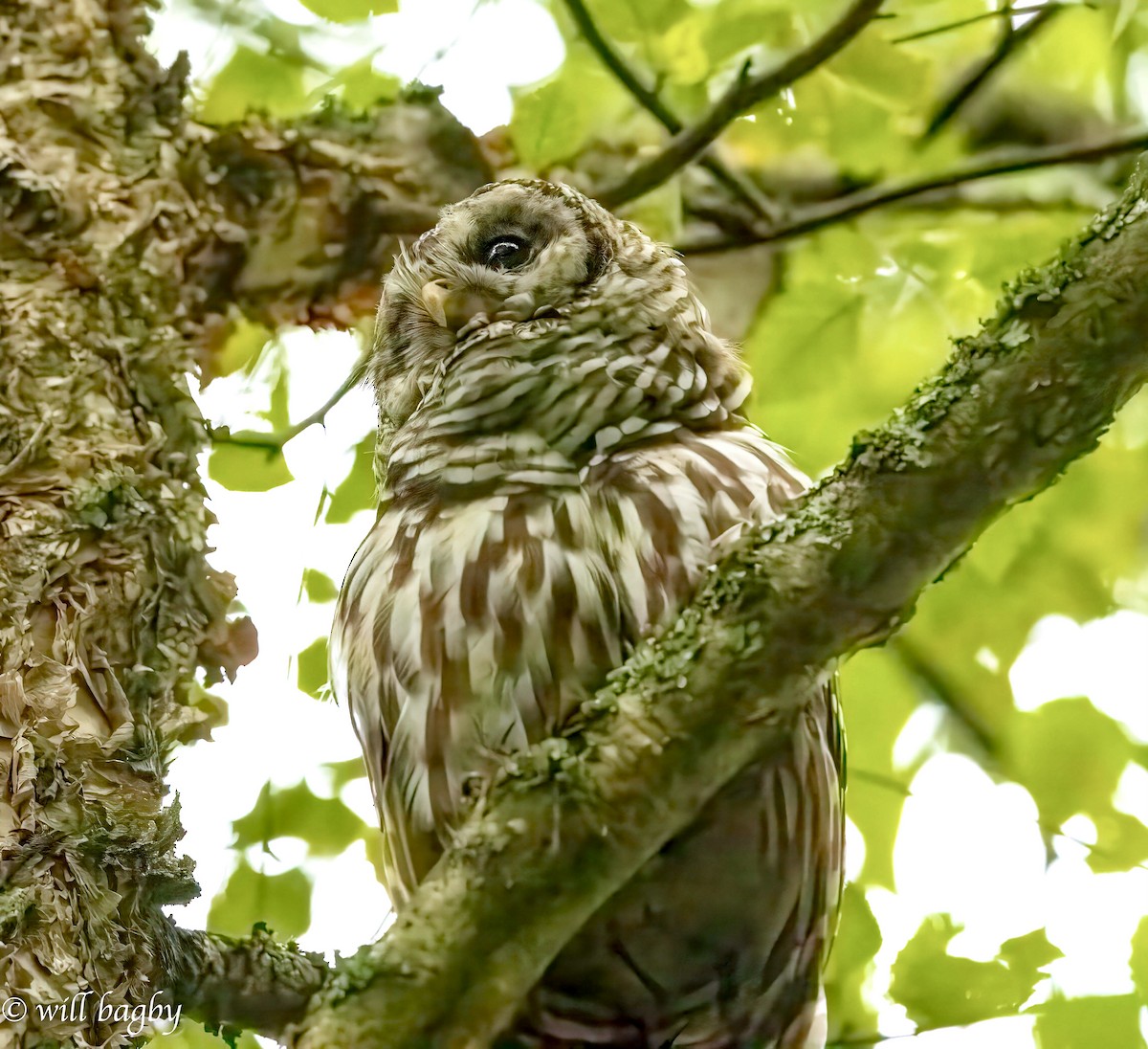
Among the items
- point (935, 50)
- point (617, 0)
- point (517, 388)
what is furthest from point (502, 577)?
point (935, 50)

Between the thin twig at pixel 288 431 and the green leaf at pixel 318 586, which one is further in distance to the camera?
the green leaf at pixel 318 586

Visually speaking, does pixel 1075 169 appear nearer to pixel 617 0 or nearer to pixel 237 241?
pixel 617 0

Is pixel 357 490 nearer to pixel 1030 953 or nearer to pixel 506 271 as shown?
pixel 506 271

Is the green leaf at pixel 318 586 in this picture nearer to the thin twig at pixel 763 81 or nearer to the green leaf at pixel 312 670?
the green leaf at pixel 312 670

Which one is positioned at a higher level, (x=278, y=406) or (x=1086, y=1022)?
(x=278, y=406)

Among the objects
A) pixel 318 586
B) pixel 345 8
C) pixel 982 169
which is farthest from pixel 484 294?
pixel 982 169

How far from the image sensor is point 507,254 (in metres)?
2.30

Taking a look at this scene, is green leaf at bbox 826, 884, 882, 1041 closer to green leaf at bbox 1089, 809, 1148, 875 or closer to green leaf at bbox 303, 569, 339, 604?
green leaf at bbox 1089, 809, 1148, 875

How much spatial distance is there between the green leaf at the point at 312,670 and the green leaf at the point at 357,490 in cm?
26

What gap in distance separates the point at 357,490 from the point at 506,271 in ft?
2.05

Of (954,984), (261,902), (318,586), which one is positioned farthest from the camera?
(318,586)

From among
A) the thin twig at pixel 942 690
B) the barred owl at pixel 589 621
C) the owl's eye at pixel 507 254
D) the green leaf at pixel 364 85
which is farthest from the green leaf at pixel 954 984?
the green leaf at pixel 364 85

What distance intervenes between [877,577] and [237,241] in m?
1.55

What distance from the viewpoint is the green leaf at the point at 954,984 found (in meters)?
1.85
